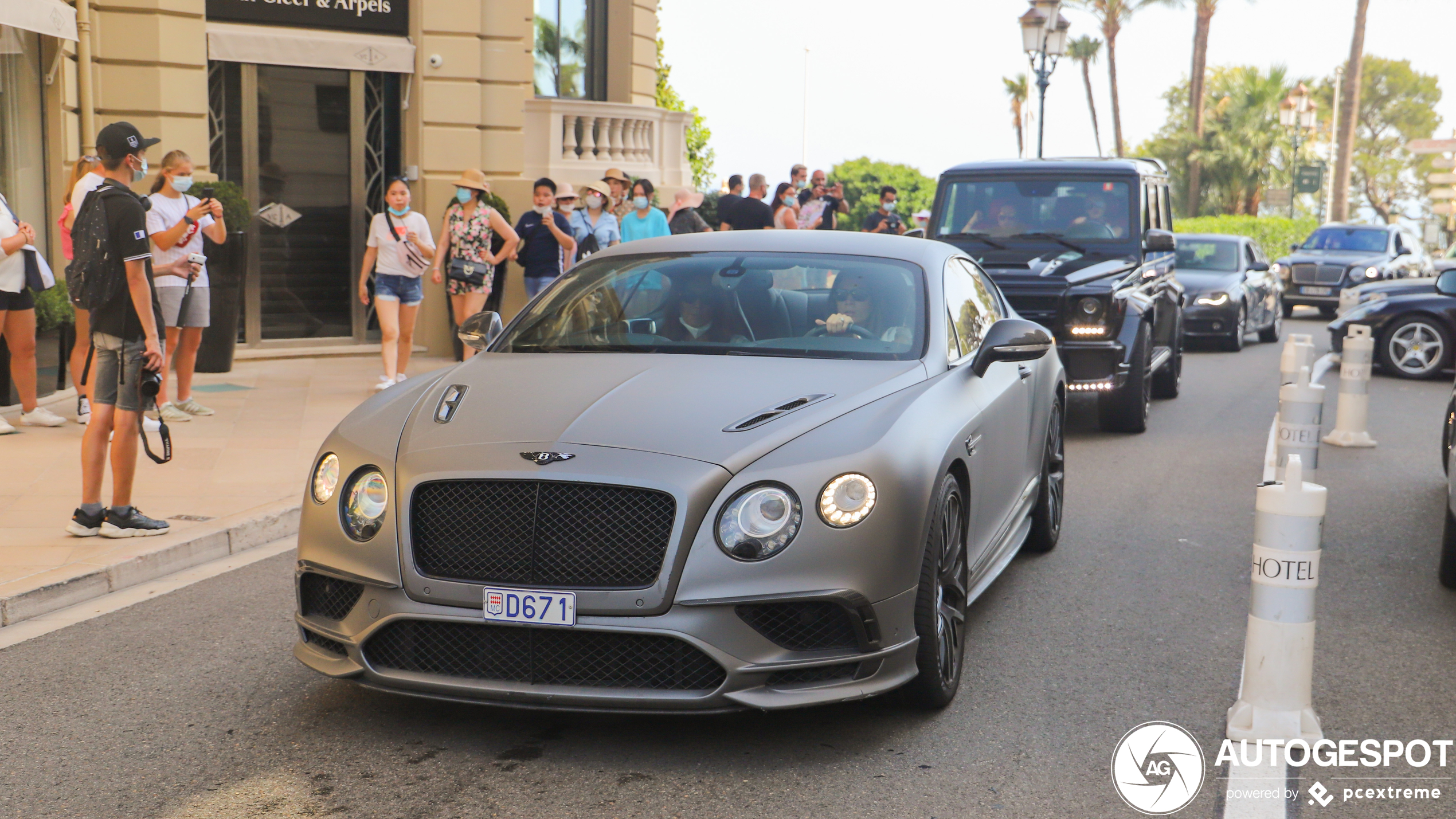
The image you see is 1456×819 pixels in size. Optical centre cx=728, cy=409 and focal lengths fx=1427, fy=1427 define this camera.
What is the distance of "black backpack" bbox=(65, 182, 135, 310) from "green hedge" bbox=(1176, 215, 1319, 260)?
124ft

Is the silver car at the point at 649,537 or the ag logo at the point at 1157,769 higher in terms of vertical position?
the silver car at the point at 649,537

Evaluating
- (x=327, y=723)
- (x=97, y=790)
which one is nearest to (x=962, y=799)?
(x=327, y=723)

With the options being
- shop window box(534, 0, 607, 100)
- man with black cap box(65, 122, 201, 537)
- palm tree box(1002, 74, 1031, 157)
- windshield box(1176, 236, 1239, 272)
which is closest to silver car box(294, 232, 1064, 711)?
man with black cap box(65, 122, 201, 537)

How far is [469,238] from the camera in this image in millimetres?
12844

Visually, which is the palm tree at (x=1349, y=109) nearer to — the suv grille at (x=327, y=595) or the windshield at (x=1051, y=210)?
the windshield at (x=1051, y=210)

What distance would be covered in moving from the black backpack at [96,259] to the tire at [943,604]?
13.4ft

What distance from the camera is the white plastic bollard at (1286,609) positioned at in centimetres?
438

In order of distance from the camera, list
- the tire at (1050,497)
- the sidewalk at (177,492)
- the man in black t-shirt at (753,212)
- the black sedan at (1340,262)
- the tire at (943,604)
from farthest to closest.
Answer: the black sedan at (1340,262) → the man in black t-shirt at (753,212) → the tire at (1050,497) → the sidewalk at (177,492) → the tire at (943,604)

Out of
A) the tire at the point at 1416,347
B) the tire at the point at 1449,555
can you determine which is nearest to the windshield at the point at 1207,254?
the tire at the point at 1416,347

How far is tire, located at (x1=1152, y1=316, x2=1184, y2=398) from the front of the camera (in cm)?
1389

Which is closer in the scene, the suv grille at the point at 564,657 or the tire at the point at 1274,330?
the suv grille at the point at 564,657

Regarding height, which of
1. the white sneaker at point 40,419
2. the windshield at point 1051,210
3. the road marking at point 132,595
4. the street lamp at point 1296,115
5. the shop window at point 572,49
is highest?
the street lamp at point 1296,115

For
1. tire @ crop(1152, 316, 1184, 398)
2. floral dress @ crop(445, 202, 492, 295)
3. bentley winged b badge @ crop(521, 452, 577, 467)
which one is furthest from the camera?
tire @ crop(1152, 316, 1184, 398)

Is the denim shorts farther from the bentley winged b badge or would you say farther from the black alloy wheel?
the black alloy wheel
